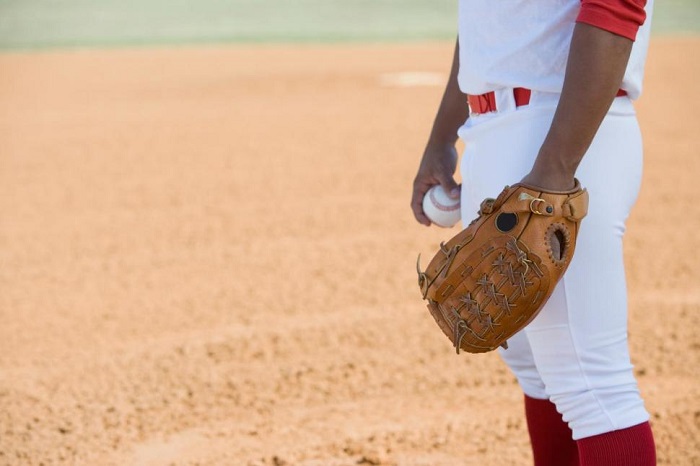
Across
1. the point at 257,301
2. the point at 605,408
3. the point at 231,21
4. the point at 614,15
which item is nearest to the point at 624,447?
the point at 605,408

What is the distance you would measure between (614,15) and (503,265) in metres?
0.45

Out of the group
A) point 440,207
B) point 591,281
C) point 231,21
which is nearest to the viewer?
point 591,281

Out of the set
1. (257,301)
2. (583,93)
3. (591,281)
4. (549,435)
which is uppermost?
(583,93)

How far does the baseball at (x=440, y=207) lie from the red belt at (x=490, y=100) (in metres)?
0.28

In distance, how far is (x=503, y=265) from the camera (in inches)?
57.6

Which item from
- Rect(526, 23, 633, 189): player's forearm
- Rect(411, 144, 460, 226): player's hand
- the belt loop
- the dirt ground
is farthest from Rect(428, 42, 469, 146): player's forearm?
the dirt ground

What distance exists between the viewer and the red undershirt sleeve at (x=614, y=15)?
132 cm

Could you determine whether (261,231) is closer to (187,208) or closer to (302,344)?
(187,208)

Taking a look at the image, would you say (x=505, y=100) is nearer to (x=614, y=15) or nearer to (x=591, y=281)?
(x=614, y=15)

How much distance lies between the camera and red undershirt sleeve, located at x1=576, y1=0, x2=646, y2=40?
4.33 ft

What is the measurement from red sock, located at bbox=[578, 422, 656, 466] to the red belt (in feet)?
1.95

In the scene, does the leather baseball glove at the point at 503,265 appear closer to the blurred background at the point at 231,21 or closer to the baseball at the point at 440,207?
the baseball at the point at 440,207

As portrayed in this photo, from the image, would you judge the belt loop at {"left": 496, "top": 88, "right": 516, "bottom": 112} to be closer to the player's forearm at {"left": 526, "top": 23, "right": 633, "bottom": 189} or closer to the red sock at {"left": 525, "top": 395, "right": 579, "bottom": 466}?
the player's forearm at {"left": 526, "top": 23, "right": 633, "bottom": 189}

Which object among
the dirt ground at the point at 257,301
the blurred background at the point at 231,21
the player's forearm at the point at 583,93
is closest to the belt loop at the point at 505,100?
the player's forearm at the point at 583,93
